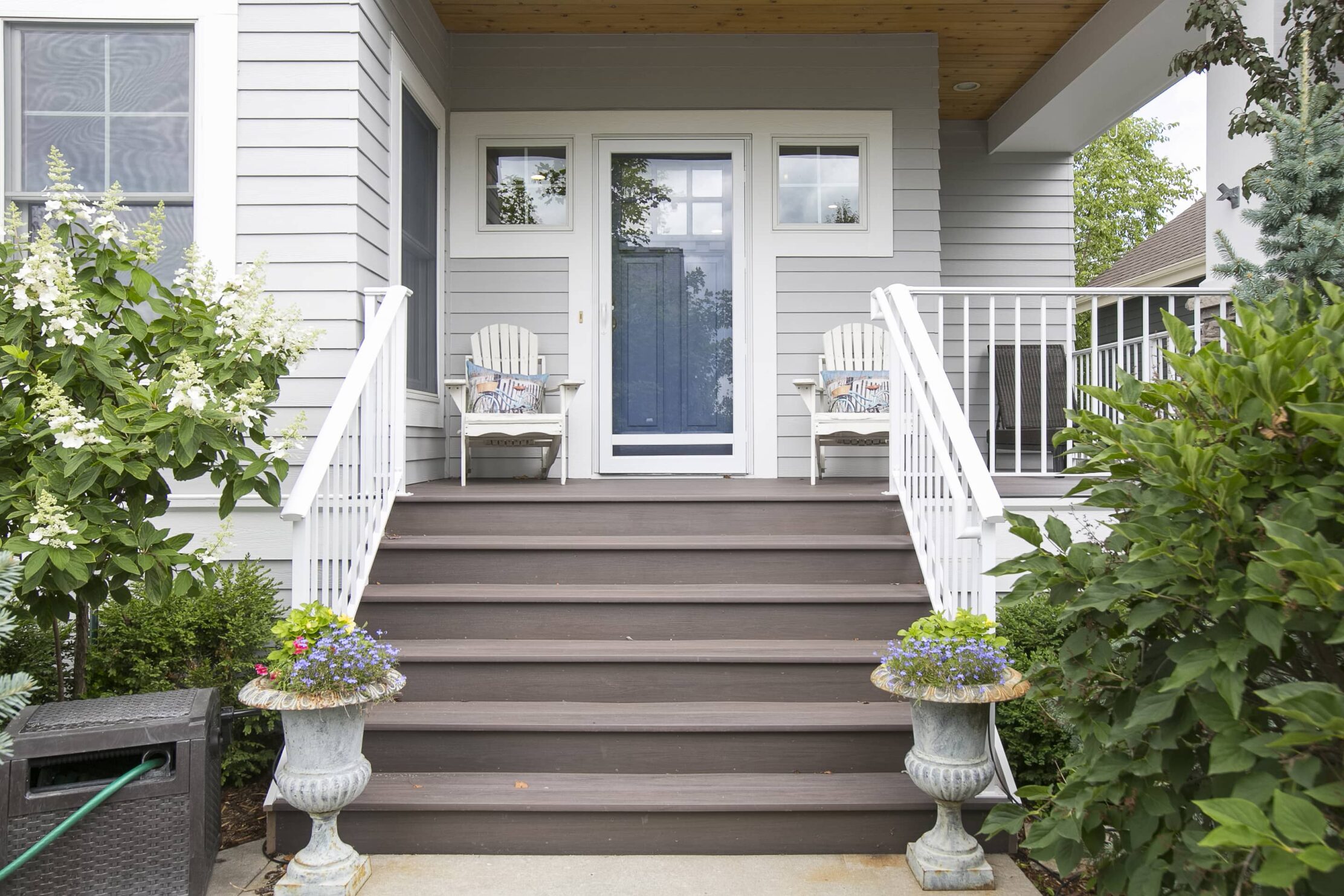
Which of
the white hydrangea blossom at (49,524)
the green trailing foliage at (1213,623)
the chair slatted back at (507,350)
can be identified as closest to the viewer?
the green trailing foliage at (1213,623)

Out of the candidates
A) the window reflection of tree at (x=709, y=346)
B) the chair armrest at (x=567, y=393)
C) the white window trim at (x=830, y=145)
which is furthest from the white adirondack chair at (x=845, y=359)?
the chair armrest at (x=567, y=393)

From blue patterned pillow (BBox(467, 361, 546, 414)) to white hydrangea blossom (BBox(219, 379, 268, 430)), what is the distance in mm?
2069

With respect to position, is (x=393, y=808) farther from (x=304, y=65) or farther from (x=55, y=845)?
(x=304, y=65)

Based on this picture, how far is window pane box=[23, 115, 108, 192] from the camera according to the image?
12.0 ft

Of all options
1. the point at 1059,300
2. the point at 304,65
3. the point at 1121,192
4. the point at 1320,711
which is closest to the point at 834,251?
the point at 304,65

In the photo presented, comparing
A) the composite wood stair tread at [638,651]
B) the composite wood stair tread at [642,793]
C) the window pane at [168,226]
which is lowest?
the composite wood stair tread at [642,793]

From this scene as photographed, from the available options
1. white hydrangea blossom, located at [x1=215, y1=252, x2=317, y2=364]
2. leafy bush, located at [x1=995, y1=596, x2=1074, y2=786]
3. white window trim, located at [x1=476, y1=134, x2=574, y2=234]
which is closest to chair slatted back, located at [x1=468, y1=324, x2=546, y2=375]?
white window trim, located at [x1=476, y1=134, x2=574, y2=234]

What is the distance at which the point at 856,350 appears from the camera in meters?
5.11

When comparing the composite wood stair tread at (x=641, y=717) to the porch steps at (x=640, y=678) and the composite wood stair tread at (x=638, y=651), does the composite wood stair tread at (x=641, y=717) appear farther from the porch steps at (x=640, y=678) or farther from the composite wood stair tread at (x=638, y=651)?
the composite wood stair tread at (x=638, y=651)

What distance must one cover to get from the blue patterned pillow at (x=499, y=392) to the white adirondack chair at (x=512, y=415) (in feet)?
0.23

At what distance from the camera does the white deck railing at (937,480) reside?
2775 millimetres

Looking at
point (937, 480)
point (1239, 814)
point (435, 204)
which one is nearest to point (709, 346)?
point (435, 204)

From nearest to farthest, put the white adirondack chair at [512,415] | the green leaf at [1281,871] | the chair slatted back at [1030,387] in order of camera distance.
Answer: the green leaf at [1281,871], the white adirondack chair at [512,415], the chair slatted back at [1030,387]

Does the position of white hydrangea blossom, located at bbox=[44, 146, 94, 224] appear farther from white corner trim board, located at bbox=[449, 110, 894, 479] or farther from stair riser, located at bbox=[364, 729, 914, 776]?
white corner trim board, located at bbox=[449, 110, 894, 479]
